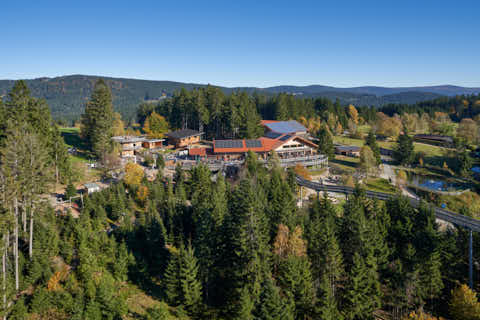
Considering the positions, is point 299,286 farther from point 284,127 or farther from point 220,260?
point 284,127

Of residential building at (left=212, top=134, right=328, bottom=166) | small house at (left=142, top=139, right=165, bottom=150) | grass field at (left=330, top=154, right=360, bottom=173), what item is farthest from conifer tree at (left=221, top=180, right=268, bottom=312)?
small house at (left=142, top=139, right=165, bottom=150)

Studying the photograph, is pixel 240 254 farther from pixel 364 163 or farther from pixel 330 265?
pixel 364 163

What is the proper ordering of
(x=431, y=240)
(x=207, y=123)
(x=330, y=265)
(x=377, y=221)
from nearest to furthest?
(x=330, y=265) < (x=431, y=240) < (x=377, y=221) < (x=207, y=123)

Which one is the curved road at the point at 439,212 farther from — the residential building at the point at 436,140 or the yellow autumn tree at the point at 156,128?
the residential building at the point at 436,140

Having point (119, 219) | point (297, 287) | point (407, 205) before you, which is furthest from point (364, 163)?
point (119, 219)

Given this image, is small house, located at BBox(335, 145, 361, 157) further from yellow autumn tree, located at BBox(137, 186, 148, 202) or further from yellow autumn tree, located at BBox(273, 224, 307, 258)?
yellow autumn tree, located at BBox(137, 186, 148, 202)
